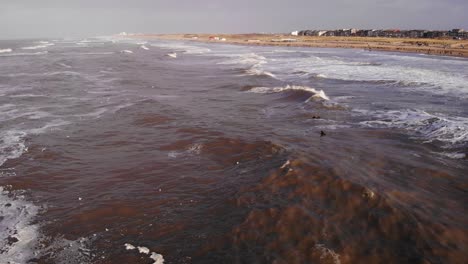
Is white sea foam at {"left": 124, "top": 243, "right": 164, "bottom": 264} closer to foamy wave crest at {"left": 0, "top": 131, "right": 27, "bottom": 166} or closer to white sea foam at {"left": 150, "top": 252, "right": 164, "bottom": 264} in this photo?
white sea foam at {"left": 150, "top": 252, "right": 164, "bottom": 264}

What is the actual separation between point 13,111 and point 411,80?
2479 centimetres

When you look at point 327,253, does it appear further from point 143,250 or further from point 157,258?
point 143,250

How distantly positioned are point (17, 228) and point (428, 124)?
1366 centimetres

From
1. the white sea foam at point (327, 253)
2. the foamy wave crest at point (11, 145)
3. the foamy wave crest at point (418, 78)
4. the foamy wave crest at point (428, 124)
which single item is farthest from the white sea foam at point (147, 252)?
the foamy wave crest at point (418, 78)

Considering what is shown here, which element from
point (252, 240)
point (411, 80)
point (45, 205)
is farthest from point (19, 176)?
point (411, 80)

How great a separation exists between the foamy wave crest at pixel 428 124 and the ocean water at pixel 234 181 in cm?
7

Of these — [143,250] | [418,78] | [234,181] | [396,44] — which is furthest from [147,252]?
[396,44]

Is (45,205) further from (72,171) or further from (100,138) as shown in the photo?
(100,138)

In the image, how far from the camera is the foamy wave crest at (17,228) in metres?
6.48

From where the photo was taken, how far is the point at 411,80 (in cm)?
2650

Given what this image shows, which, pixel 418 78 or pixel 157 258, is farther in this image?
pixel 418 78

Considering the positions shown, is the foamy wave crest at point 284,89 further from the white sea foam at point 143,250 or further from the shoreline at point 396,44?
the shoreline at point 396,44

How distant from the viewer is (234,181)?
9219mm

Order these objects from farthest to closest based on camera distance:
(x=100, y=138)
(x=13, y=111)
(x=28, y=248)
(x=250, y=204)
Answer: (x=13, y=111)
(x=100, y=138)
(x=250, y=204)
(x=28, y=248)
